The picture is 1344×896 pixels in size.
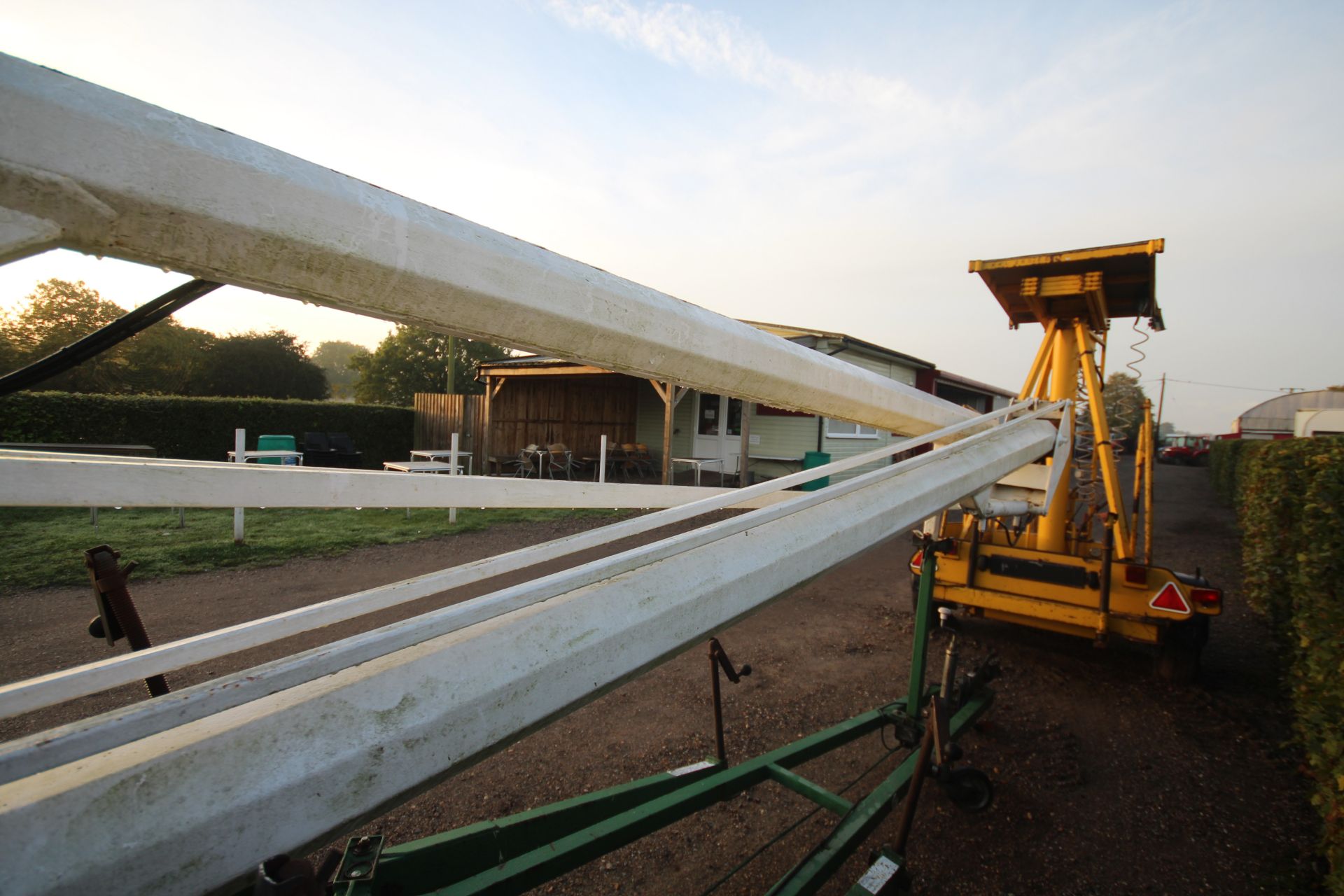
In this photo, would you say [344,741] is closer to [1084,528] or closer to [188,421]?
[1084,528]

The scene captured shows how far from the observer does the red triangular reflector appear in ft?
13.9

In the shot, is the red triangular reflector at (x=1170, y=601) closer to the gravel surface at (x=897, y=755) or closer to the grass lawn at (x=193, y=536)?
the gravel surface at (x=897, y=755)

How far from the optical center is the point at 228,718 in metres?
0.65

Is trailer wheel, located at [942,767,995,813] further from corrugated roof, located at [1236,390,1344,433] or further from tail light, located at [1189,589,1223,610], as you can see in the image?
corrugated roof, located at [1236,390,1344,433]

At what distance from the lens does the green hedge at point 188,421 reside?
541 inches

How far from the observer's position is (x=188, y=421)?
15.7m

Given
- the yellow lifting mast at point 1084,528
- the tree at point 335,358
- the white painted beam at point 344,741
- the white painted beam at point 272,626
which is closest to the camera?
the white painted beam at point 344,741

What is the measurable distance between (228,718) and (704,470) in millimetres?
16353

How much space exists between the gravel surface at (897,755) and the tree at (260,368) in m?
27.0

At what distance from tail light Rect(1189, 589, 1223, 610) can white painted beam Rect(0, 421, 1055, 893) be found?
193 inches

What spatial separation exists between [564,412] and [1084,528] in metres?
15.4

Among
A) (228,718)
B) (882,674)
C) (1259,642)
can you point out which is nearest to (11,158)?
(228,718)

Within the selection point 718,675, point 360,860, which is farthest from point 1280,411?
point 360,860

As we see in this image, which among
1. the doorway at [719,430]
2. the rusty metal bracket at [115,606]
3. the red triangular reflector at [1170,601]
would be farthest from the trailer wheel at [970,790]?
the doorway at [719,430]
